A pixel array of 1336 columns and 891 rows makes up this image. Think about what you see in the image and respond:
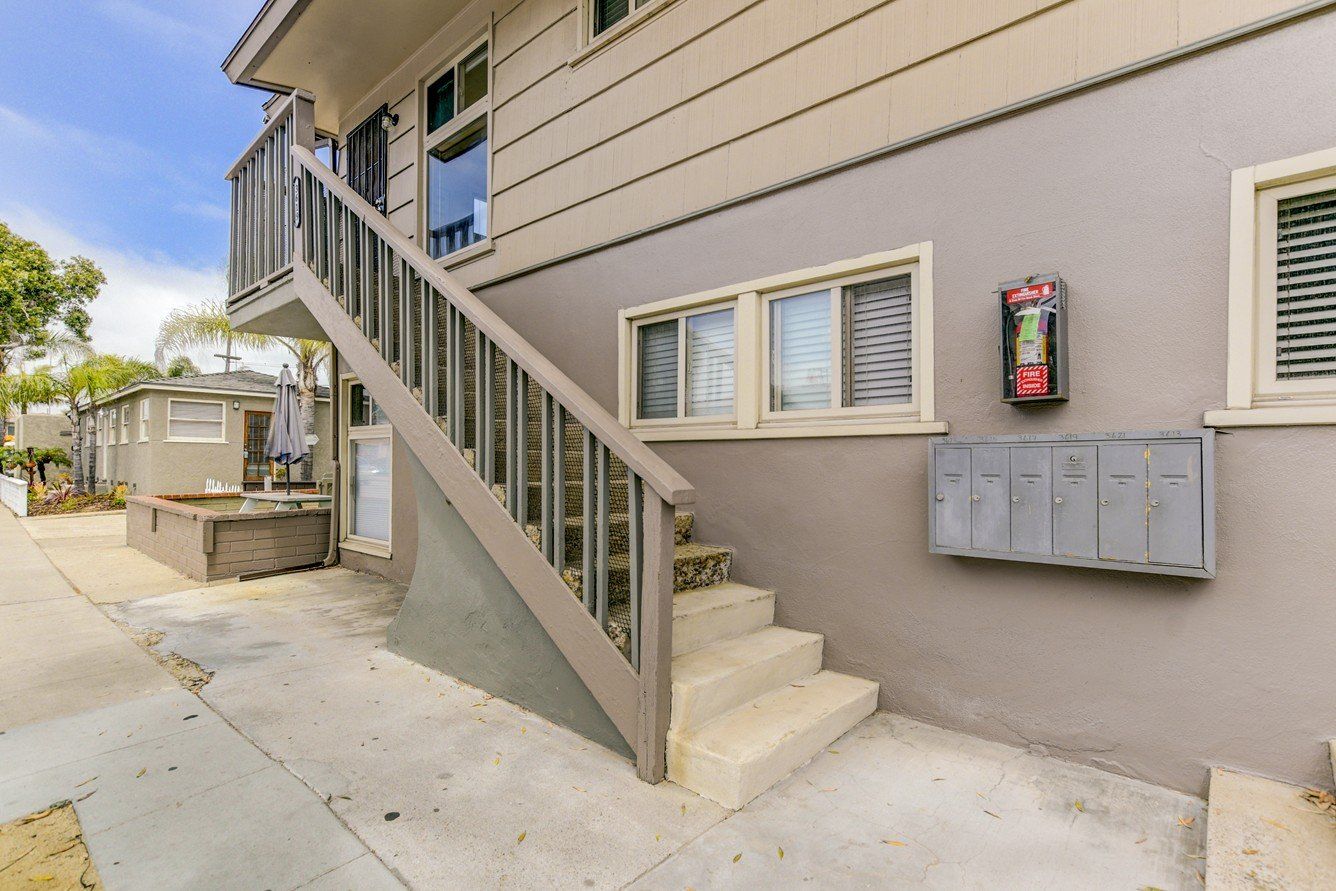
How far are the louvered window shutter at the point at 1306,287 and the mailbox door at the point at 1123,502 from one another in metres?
0.53

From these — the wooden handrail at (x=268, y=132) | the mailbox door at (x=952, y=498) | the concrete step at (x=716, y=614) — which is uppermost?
the wooden handrail at (x=268, y=132)

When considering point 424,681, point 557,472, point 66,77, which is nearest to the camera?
point 557,472

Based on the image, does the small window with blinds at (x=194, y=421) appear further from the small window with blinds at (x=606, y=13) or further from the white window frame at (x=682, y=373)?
the white window frame at (x=682, y=373)

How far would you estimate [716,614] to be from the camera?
110 inches

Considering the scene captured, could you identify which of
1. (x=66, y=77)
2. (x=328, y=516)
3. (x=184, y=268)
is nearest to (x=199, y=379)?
(x=328, y=516)

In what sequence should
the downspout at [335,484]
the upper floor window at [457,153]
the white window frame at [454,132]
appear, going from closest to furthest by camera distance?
the white window frame at [454,132], the upper floor window at [457,153], the downspout at [335,484]

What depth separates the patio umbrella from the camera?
7656 millimetres

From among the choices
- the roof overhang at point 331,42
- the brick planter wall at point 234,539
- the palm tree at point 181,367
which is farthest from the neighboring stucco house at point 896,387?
the palm tree at point 181,367

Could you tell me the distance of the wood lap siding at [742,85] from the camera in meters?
2.40

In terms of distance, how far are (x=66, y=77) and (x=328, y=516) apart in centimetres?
5495

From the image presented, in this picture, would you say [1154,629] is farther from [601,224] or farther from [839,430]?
[601,224]

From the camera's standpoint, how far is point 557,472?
8.24ft

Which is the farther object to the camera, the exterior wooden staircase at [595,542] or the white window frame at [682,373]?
the white window frame at [682,373]

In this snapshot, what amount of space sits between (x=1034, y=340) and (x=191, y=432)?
18496 millimetres
